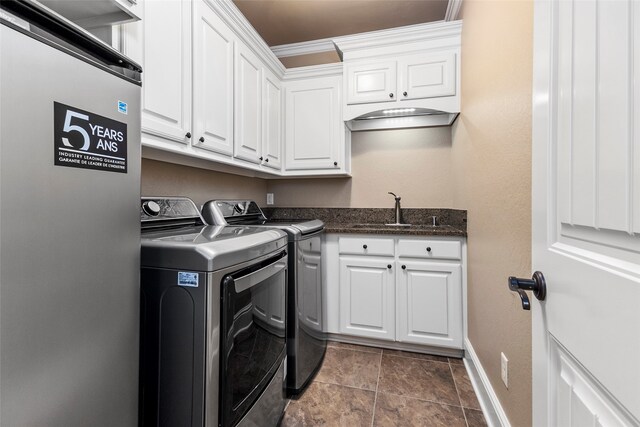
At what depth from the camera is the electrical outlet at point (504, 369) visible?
4.15 feet

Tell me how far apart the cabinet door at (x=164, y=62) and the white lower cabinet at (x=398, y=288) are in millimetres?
1449

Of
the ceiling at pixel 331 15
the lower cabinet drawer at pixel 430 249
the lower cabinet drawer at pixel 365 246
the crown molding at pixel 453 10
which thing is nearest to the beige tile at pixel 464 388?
the lower cabinet drawer at pixel 430 249

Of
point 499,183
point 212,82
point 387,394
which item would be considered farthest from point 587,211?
point 212,82

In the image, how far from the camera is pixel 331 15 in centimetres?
240

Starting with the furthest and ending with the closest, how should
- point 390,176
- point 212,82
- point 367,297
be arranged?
1. point 390,176
2. point 367,297
3. point 212,82

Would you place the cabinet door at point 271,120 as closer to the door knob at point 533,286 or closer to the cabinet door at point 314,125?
the cabinet door at point 314,125

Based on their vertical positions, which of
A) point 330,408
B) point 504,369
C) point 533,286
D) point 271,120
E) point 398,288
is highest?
point 271,120

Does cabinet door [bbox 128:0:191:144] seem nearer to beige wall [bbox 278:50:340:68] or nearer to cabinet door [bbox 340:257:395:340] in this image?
cabinet door [bbox 340:257:395:340]

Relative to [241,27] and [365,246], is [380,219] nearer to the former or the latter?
[365,246]

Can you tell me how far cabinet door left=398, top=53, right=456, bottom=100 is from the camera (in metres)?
2.27

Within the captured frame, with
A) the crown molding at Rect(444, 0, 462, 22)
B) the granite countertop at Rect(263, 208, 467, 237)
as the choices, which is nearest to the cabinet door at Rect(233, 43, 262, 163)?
the granite countertop at Rect(263, 208, 467, 237)

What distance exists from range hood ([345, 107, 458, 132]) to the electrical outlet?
1.83m

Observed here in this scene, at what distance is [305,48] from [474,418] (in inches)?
126

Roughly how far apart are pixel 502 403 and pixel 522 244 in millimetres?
800
